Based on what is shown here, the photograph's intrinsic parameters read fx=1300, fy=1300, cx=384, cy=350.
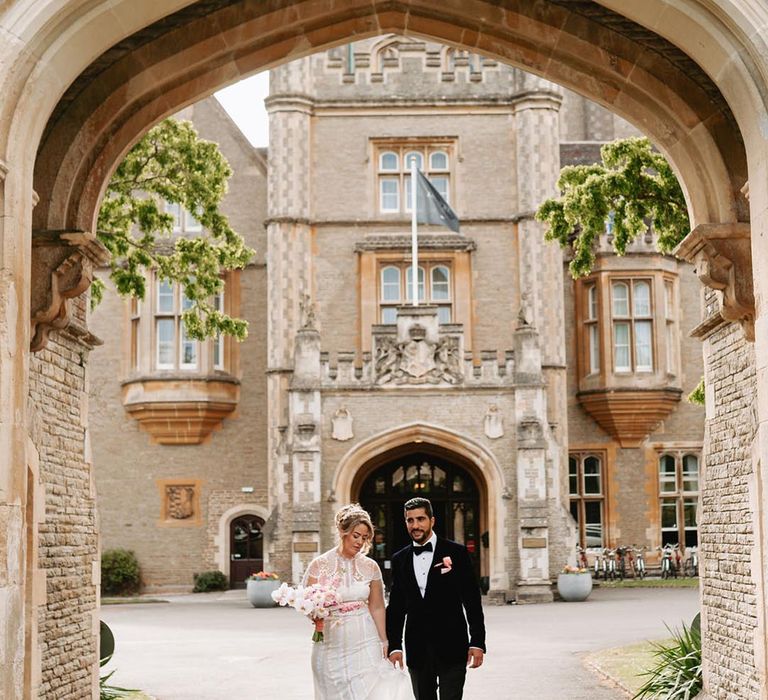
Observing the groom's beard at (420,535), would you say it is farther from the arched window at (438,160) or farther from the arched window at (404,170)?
the arched window at (438,160)

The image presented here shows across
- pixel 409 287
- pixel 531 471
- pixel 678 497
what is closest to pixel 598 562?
pixel 678 497

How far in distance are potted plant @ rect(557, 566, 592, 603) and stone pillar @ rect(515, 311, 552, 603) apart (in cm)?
30

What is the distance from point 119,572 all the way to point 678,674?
58.3 feet

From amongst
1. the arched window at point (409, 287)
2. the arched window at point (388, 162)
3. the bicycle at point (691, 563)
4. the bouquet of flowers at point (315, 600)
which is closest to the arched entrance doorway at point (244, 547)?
the arched window at point (409, 287)

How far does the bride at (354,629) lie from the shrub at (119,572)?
808 inches

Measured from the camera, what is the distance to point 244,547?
1139 inches

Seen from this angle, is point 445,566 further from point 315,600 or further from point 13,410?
point 13,410

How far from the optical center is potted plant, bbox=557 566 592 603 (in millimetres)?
24016

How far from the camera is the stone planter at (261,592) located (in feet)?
77.1

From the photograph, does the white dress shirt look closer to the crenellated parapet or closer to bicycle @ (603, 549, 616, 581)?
the crenellated parapet

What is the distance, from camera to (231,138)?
30.0m

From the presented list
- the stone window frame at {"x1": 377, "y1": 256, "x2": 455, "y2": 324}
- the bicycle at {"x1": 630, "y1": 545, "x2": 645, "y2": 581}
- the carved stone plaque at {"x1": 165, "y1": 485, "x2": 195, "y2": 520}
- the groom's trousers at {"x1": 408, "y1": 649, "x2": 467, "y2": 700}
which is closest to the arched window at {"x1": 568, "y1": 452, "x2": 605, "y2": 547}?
the bicycle at {"x1": 630, "y1": 545, "x2": 645, "y2": 581}

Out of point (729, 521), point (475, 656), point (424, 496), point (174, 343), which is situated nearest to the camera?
point (475, 656)

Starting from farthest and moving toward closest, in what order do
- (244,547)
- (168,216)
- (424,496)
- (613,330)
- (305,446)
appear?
(613,330), (244,547), (424,496), (305,446), (168,216)
